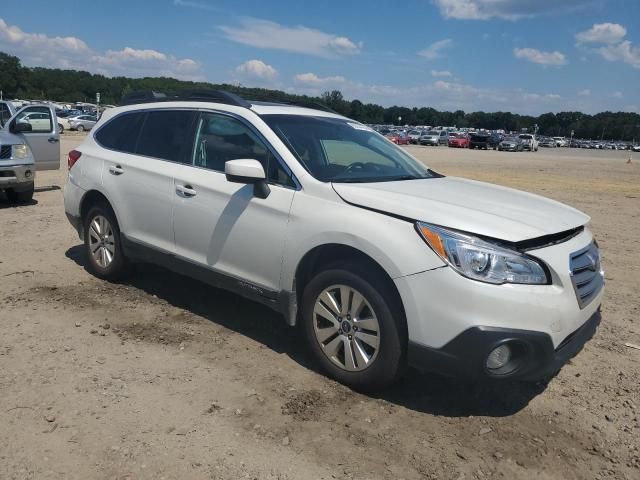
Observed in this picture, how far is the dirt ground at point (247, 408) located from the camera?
2.88m

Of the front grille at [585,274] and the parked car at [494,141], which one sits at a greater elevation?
the parked car at [494,141]

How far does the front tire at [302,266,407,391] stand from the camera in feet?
10.9

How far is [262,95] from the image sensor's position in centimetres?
523

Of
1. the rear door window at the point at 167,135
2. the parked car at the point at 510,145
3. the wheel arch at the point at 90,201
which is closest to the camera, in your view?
the rear door window at the point at 167,135

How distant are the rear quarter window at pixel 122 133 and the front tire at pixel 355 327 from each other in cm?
266

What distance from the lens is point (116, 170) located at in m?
5.25

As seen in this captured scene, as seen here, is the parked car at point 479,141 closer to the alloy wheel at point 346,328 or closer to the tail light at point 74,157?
the tail light at point 74,157

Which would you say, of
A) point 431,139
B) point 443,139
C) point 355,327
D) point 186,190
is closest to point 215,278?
point 186,190

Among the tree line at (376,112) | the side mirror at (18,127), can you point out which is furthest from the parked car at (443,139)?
the side mirror at (18,127)

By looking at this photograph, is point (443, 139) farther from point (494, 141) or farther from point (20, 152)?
point (20, 152)

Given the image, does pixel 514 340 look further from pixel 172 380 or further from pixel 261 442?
pixel 172 380

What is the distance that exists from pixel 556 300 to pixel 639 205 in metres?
11.7

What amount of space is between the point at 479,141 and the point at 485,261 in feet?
174

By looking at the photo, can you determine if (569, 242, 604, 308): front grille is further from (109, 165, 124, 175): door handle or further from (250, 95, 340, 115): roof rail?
(109, 165, 124, 175): door handle
